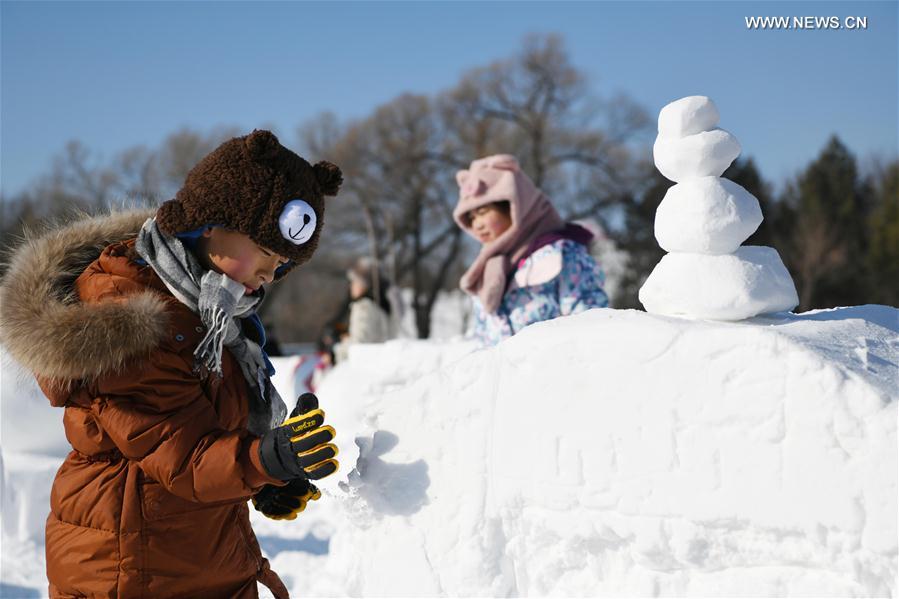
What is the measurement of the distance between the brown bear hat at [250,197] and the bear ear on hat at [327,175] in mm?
91

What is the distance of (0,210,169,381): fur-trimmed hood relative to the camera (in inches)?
75.0

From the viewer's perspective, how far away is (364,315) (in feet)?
29.6

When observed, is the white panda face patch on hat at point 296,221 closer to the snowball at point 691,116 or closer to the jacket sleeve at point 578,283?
the snowball at point 691,116

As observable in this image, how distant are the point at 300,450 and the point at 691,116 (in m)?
1.35

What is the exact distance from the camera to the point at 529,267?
434 centimetres

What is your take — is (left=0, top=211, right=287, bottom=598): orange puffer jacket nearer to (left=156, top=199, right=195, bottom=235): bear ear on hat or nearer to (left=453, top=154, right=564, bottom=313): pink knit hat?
(left=156, top=199, right=195, bottom=235): bear ear on hat

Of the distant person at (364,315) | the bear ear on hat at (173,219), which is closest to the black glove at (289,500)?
the bear ear on hat at (173,219)

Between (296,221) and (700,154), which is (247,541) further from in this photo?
(700,154)

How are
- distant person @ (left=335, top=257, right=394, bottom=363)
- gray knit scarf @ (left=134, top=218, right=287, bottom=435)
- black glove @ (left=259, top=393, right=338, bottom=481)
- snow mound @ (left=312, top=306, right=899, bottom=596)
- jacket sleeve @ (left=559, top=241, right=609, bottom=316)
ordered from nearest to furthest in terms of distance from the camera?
snow mound @ (left=312, top=306, right=899, bottom=596) → black glove @ (left=259, top=393, right=338, bottom=481) → gray knit scarf @ (left=134, top=218, right=287, bottom=435) → jacket sleeve @ (left=559, top=241, right=609, bottom=316) → distant person @ (left=335, top=257, right=394, bottom=363)

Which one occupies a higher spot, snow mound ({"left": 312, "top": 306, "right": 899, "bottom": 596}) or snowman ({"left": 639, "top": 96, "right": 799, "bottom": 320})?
snowman ({"left": 639, "top": 96, "right": 799, "bottom": 320})

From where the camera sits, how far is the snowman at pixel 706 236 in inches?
82.1

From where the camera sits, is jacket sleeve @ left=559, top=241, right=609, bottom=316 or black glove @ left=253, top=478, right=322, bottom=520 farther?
jacket sleeve @ left=559, top=241, right=609, bottom=316

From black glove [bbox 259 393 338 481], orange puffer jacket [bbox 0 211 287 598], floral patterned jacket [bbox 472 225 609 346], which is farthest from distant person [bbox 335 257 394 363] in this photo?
black glove [bbox 259 393 338 481]

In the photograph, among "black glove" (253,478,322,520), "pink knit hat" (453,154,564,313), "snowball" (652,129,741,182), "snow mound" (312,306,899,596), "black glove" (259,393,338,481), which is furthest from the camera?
"pink knit hat" (453,154,564,313)
